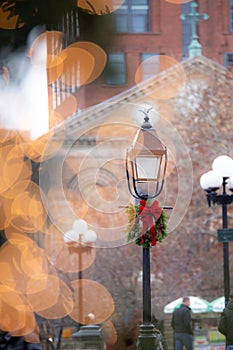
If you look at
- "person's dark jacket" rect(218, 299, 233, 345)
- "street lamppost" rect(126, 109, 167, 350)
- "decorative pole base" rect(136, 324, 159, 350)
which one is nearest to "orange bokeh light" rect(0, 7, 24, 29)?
"street lamppost" rect(126, 109, 167, 350)

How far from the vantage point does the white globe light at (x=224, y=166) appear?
47.8ft

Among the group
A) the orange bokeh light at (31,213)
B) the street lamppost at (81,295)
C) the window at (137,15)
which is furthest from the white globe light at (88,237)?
the window at (137,15)

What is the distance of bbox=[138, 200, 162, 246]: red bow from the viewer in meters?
8.87

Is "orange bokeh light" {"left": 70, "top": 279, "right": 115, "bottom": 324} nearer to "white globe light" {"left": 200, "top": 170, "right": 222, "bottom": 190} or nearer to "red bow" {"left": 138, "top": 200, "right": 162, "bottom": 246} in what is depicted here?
"white globe light" {"left": 200, "top": 170, "right": 222, "bottom": 190}

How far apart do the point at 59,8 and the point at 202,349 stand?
2002 cm

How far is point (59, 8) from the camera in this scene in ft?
11.7

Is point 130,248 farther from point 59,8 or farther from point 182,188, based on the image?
point 59,8

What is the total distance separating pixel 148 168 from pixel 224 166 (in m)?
6.86

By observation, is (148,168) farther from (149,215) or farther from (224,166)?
(224,166)

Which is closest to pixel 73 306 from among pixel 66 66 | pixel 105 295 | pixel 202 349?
pixel 105 295

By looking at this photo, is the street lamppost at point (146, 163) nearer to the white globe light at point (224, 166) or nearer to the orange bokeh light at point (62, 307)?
the white globe light at point (224, 166)

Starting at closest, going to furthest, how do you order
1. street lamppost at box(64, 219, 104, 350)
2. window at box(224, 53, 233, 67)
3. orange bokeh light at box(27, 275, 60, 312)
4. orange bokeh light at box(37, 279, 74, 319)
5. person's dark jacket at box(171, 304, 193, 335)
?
person's dark jacket at box(171, 304, 193, 335)
street lamppost at box(64, 219, 104, 350)
orange bokeh light at box(27, 275, 60, 312)
orange bokeh light at box(37, 279, 74, 319)
window at box(224, 53, 233, 67)

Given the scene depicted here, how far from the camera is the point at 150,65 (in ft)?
154

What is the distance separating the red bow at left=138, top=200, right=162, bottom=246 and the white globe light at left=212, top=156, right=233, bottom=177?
5.12 m
